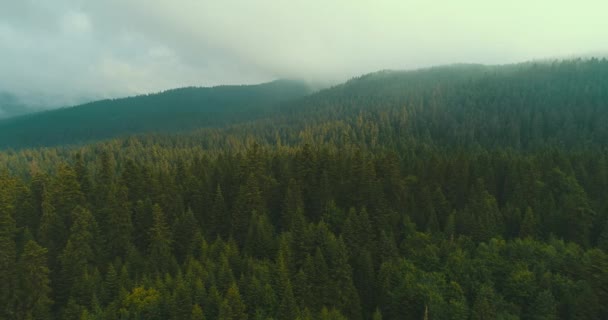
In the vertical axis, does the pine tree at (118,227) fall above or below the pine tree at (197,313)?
above

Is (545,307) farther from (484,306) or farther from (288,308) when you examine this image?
(288,308)

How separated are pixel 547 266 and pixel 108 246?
6066cm

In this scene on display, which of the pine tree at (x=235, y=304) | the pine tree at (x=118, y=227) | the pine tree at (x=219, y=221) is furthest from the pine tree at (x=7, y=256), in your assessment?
the pine tree at (x=235, y=304)

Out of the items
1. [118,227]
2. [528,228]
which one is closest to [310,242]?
[118,227]

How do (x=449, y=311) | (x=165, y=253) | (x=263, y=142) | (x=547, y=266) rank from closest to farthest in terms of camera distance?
(x=449, y=311)
(x=547, y=266)
(x=165, y=253)
(x=263, y=142)

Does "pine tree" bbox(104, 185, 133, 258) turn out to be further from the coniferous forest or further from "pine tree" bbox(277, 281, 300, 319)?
"pine tree" bbox(277, 281, 300, 319)

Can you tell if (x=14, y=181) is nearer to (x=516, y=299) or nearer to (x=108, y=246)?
(x=108, y=246)

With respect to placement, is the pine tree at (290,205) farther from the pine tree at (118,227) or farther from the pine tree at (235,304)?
the pine tree at (118,227)

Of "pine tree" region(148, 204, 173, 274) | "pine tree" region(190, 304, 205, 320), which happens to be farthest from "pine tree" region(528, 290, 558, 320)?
"pine tree" region(148, 204, 173, 274)

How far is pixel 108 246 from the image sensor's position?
54062mm

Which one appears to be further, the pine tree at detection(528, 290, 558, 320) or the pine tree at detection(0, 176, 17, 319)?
→ the pine tree at detection(0, 176, 17, 319)

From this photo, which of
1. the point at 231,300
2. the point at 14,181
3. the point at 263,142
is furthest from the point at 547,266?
the point at 263,142

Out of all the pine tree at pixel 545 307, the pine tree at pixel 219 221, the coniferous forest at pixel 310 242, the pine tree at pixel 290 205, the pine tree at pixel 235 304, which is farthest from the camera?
the pine tree at pixel 219 221

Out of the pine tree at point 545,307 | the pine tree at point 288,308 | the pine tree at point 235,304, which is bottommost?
the pine tree at point 545,307
